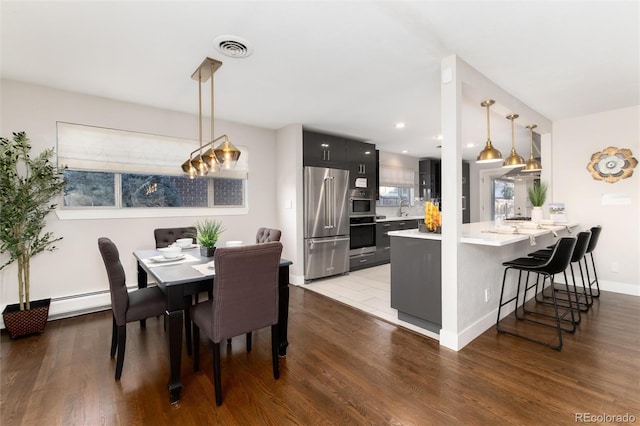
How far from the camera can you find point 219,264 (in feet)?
5.76

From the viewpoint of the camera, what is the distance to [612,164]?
393 cm

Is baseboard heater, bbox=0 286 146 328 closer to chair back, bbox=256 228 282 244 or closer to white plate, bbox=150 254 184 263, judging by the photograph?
white plate, bbox=150 254 184 263

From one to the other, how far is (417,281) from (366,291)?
137 cm

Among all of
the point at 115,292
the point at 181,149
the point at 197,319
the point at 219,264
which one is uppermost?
the point at 181,149

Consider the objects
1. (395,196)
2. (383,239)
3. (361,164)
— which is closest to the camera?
(361,164)

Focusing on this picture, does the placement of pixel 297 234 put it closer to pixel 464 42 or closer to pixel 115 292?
pixel 115 292

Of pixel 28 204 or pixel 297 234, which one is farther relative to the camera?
pixel 297 234

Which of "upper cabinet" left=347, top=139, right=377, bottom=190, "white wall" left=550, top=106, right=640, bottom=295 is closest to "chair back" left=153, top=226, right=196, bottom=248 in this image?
"upper cabinet" left=347, top=139, right=377, bottom=190

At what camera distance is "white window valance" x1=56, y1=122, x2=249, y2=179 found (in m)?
3.21

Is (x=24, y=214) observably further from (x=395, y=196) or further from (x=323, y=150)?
(x=395, y=196)

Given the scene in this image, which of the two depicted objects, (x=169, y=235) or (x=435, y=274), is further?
(x=169, y=235)

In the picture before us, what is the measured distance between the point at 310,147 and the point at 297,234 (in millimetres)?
1397

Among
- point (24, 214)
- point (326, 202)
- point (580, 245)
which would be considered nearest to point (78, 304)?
point (24, 214)

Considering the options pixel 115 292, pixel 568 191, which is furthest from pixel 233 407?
pixel 568 191
